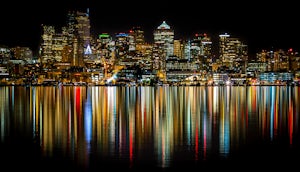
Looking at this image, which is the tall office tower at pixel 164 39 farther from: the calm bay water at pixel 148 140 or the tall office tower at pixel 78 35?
the calm bay water at pixel 148 140

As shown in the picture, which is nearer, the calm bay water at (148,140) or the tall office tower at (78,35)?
the calm bay water at (148,140)

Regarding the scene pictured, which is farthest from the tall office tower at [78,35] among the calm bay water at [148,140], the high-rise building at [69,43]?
the calm bay water at [148,140]

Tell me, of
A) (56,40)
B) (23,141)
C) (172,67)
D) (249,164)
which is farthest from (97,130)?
(56,40)

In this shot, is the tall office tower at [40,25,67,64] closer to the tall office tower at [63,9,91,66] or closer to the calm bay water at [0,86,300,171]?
the tall office tower at [63,9,91,66]

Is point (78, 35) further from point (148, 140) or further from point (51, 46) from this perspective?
point (148, 140)

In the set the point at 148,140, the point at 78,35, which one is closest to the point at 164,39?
the point at 78,35

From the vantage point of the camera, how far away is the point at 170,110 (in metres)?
27.9

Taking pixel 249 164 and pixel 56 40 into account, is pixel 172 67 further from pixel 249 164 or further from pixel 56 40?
pixel 249 164

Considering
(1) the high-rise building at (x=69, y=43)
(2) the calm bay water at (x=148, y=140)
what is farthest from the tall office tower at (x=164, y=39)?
(2) the calm bay water at (x=148, y=140)

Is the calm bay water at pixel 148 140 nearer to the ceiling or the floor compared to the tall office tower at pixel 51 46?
nearer to the floor

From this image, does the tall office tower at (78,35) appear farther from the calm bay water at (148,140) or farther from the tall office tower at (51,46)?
the calm bay water at (148,140)

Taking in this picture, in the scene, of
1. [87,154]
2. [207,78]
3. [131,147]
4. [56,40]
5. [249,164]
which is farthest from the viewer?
[56,40]

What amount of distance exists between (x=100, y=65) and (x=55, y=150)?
10425 centimetres

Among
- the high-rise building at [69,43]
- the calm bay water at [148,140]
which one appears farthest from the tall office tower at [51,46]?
the calm bay water at [148,140]
